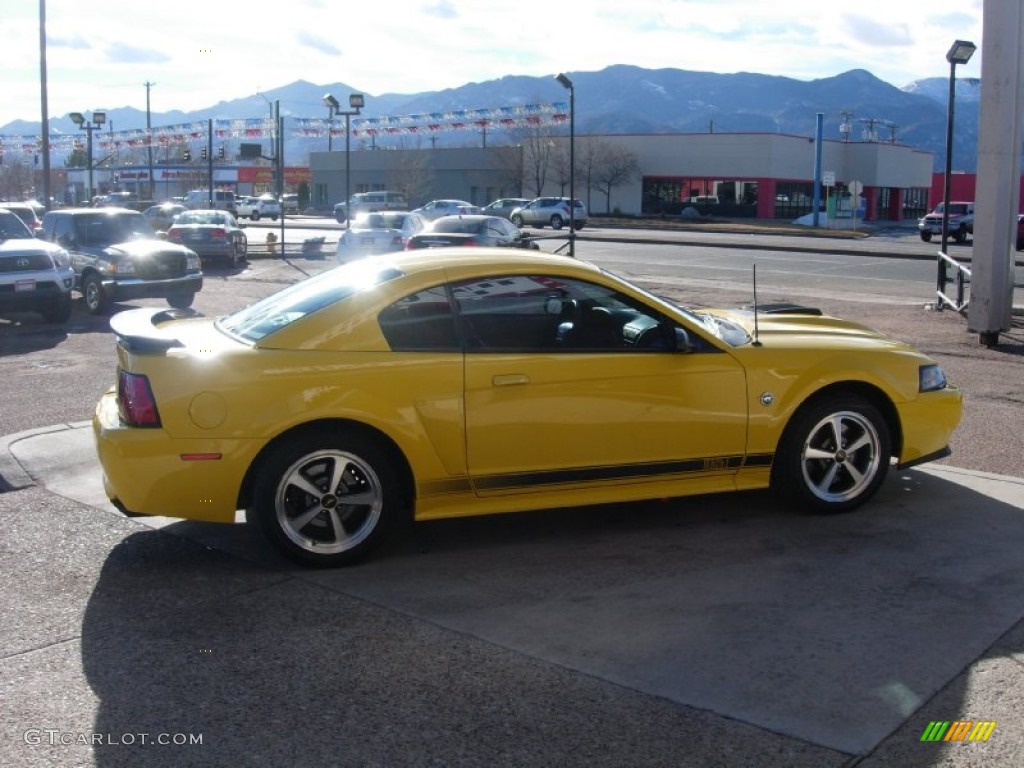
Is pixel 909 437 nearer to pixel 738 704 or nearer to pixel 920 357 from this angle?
pixel 920 357

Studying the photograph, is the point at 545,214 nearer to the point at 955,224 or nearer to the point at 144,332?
the point at 955,224

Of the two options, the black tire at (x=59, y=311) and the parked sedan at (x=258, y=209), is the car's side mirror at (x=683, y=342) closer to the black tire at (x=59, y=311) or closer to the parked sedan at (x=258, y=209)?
the black tire at (x=59, y=311)

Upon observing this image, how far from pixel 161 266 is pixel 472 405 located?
14082 millimetres

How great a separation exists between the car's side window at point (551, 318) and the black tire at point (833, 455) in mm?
946

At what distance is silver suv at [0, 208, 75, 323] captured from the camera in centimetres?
1577

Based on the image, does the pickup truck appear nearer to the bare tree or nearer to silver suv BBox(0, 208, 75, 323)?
the bare tree

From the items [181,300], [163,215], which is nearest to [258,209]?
[163,215]

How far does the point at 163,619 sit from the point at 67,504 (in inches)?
84.5

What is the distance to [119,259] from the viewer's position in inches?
715

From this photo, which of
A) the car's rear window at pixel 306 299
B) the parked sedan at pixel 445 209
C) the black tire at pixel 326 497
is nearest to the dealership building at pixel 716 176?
the parked sedan at pixel 445 209

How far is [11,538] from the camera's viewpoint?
6.13m

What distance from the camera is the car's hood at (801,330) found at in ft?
21.1

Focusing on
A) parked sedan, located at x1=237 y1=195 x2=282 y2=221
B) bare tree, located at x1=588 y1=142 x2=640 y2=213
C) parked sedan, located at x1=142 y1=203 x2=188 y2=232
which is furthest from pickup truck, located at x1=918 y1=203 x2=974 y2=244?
parked sedan, located at x1=237 y1=195 x2=282 y2=221

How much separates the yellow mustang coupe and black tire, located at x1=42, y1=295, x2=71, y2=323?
10.7 meters
